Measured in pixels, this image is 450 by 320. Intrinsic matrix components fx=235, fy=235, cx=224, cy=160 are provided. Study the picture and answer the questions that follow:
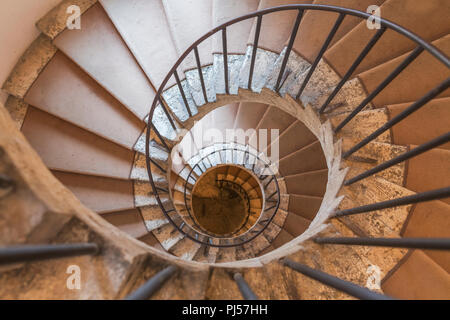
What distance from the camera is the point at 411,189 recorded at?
2.26 metres

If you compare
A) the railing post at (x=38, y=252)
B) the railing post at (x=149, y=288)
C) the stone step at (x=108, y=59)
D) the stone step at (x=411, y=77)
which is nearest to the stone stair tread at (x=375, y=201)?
the stone step at (x=411, y=77)

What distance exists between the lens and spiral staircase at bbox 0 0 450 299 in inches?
47.6

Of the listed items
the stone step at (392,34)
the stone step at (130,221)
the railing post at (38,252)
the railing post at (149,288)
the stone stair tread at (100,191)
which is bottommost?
the railing post at (149,288)

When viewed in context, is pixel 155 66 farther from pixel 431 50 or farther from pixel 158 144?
pixel 431 50

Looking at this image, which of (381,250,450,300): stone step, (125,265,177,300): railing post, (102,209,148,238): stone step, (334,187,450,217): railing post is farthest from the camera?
(102,209,148,238): stone step

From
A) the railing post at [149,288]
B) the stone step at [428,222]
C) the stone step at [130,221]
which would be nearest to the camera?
the railing post at [149,288]

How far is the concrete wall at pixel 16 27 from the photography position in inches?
107

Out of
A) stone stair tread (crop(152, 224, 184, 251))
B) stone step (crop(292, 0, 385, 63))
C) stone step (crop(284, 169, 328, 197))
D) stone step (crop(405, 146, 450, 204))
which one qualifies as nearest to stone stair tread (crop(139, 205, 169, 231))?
stone stair tread (crop(152, 224, 184, 251))

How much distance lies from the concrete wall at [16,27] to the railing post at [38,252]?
3.06 meters

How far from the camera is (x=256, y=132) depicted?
18.4ft

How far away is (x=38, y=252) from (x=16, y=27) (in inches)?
132

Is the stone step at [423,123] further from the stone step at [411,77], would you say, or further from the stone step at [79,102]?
the stone step at [79,102]

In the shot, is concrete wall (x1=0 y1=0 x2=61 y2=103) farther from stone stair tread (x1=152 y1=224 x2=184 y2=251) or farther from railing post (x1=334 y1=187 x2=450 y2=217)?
railing post (x1=334 y1=187 x2=450 y2=217)

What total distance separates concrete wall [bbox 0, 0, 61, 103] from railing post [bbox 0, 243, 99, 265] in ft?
10.0
